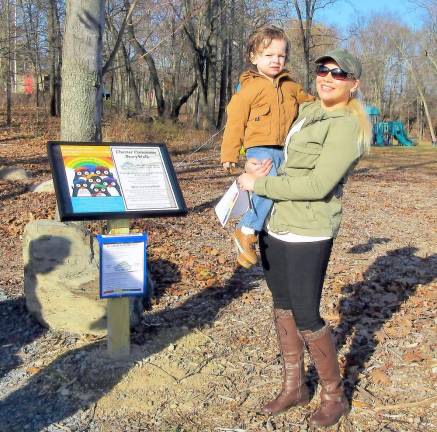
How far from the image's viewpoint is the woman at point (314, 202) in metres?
2.67

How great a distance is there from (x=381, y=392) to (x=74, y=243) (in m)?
2.54

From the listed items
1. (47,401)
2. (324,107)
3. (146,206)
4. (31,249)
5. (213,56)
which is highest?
(213,56)

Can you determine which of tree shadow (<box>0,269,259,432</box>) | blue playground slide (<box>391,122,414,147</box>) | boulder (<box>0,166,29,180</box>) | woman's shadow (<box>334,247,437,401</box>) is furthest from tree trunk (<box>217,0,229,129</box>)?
tree shadow (<box>0,269,259,432</box>)

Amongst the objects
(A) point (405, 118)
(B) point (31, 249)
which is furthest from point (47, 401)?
(A) point (405, 118)

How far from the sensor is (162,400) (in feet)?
11.3

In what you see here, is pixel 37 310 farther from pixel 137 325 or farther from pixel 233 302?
pixel 233 302

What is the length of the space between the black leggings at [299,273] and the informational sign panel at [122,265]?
92 centimetres

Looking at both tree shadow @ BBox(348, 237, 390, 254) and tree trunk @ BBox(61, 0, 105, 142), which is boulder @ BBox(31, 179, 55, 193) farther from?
tree shadow @ BBox(348, 237, 390, 254)

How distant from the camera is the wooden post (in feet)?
11.9

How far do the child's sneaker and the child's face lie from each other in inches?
39.1

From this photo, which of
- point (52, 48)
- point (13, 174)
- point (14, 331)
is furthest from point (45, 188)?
point (52, 48)

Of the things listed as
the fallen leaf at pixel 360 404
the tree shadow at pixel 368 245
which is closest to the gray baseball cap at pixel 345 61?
the fallen leaf at pixel 360 404

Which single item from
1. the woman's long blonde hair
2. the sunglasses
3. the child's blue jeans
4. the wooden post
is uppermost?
the sunglasses

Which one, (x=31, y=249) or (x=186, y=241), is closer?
(x=31, y=249)
